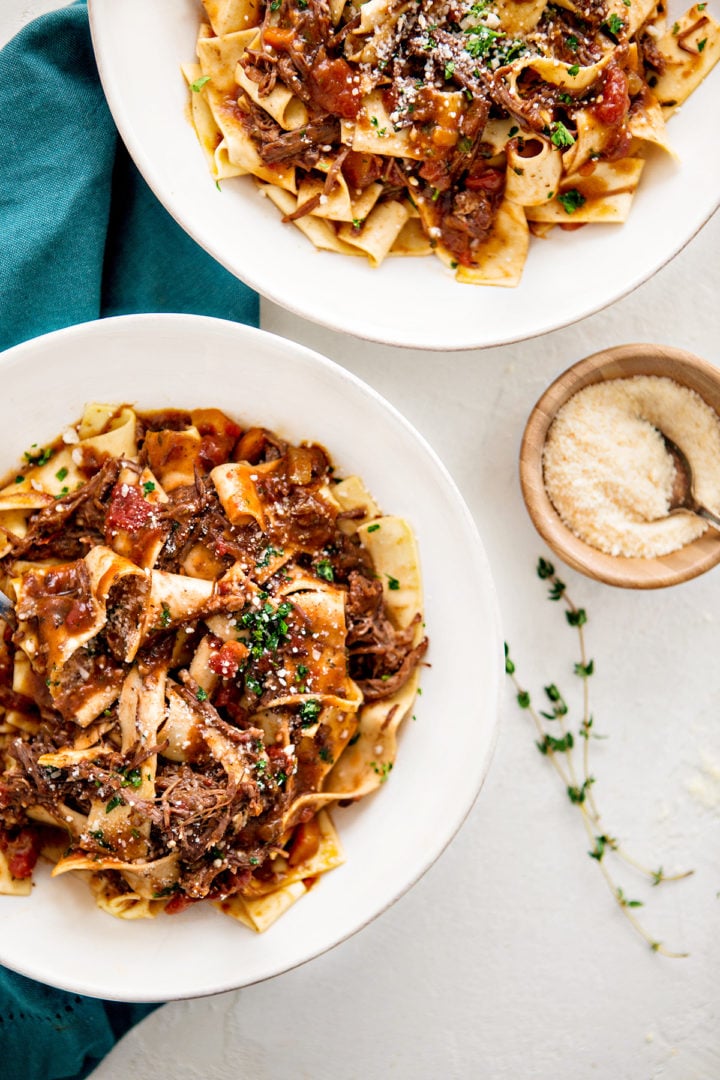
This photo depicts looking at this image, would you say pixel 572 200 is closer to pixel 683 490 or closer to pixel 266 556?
pixel 683 490

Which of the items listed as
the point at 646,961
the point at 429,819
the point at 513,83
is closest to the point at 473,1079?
the point at 646,961

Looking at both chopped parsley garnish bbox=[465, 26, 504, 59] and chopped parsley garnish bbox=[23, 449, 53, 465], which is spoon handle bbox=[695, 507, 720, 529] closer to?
chopped parsley garnish bbox=[465, 26, 504, 59]

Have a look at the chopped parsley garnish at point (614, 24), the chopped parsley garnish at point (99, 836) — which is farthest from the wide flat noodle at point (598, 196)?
the chopped parsley garnish at point (99, 836)

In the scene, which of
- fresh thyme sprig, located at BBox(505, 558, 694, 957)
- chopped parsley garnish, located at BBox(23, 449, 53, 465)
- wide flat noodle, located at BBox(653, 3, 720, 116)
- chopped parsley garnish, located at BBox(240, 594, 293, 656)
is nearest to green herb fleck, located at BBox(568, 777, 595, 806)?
fresh thyme sprig, located at BBox(505, 558, 694, 957)

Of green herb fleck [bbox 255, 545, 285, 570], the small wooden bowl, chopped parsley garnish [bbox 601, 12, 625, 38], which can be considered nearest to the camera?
green herb fleck [bbox 255, 545, 285, 570]

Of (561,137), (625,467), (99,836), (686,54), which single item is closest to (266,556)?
(99,836)
